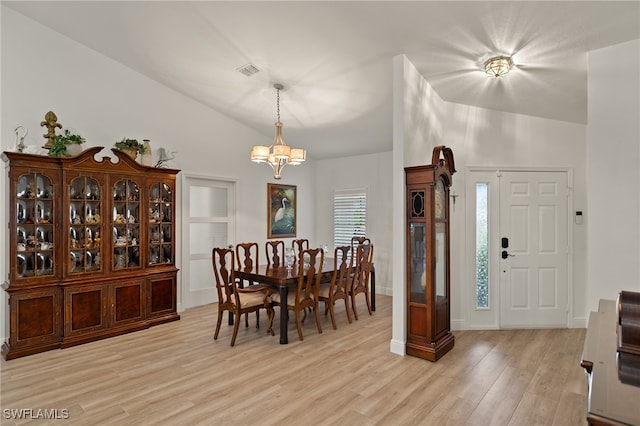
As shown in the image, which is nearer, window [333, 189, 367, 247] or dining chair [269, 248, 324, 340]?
dining chair [269, 248, 324, 340]

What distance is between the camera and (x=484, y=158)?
14.8ft

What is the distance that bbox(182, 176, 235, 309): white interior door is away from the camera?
5.48 metres

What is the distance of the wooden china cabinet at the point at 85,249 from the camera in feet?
12.0

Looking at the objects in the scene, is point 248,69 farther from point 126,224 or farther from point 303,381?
point 303,381

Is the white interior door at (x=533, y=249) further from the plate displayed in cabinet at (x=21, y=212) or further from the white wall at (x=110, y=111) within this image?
the plate displayed in cabinet at (x=21, y=212)

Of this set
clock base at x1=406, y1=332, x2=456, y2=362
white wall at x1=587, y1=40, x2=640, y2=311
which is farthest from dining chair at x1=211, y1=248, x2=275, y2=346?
white wall at x1=587, y1=40, x2=640, y2=311

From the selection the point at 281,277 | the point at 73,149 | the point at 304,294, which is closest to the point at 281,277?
the point at 281,277

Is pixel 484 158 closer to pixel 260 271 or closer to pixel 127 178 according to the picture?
pixel 260 271

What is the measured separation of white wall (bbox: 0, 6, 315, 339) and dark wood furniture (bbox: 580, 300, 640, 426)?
16.8ft

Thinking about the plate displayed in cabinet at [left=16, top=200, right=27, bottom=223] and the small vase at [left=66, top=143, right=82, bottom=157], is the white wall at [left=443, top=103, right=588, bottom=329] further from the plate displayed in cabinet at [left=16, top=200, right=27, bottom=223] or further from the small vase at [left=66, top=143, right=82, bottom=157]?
the plate displayed in cabinet at [left=16, top=200, right=27, bottom=223]

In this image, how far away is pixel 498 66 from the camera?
328cm

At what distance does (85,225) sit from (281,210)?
3.47 metres

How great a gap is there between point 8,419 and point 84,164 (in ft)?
8.61

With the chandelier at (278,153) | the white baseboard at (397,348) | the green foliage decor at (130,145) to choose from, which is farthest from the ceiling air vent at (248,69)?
the white baseboard at (397,348)
